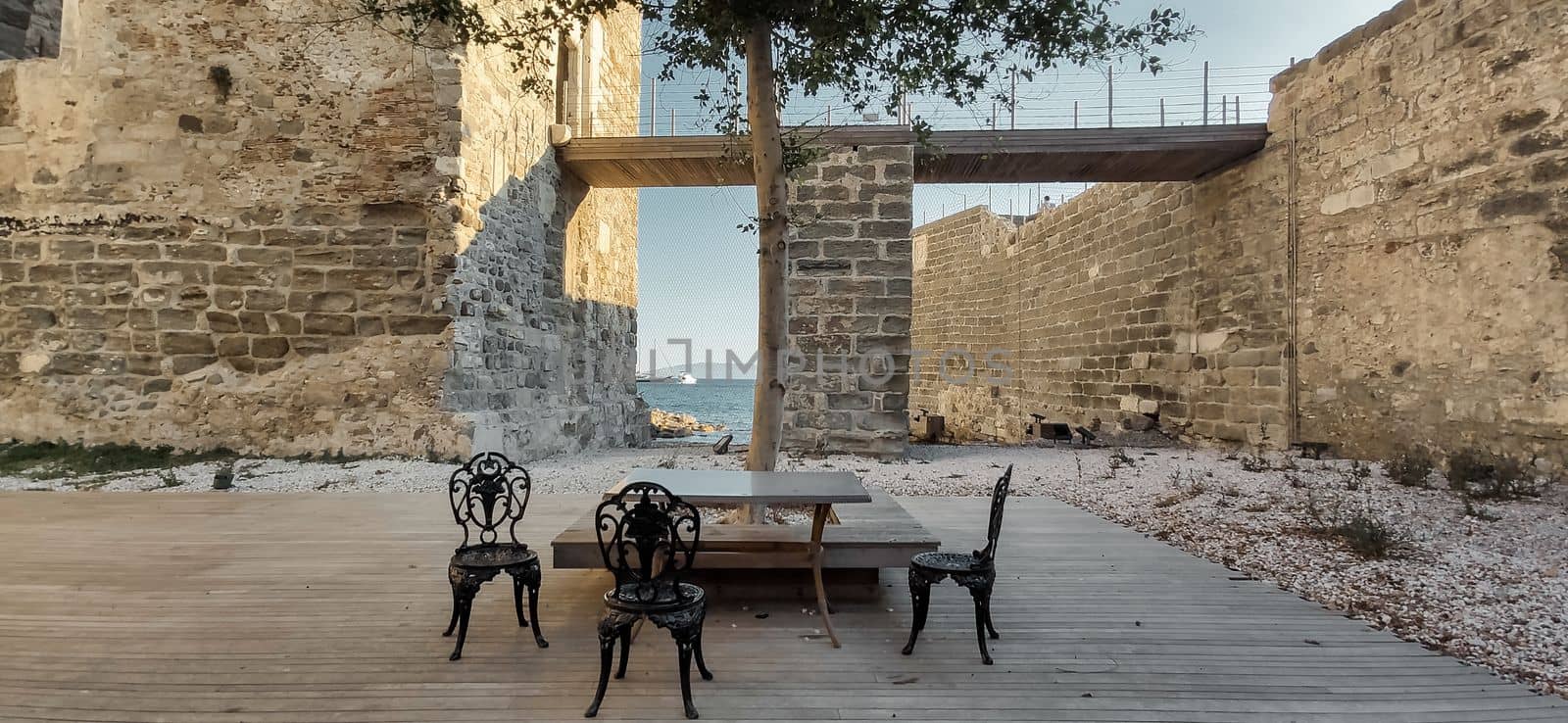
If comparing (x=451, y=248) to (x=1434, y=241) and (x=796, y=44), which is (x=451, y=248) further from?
(x=1434, y=241)

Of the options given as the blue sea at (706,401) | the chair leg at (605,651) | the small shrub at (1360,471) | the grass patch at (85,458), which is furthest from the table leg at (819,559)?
the blue sea at (706,401)

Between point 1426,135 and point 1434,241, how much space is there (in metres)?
0.94

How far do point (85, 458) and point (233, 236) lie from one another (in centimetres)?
232

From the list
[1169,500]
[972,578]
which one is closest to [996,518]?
[972,578]

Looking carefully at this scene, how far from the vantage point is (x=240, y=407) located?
6727mm

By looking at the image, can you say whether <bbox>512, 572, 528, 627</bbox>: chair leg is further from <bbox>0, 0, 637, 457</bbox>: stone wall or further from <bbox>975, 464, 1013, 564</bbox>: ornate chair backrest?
<bbox>0, 0, 637, 457</bbox>: stone wall

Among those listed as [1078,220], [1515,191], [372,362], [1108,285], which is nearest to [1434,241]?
[1515,191]

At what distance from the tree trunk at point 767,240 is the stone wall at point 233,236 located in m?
3.78

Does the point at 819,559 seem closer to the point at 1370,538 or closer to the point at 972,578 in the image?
the point at 972,578

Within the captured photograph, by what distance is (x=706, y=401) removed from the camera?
234ft

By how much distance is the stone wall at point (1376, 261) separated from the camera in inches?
216

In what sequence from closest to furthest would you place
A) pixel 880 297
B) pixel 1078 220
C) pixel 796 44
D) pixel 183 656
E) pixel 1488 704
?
pixel 1488 704 → pixel 183 656 → pixel 796 44 → pixel 880 297 → pixel 1078 220

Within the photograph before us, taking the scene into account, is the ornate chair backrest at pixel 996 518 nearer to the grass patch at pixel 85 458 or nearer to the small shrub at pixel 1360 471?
the small shrub at pixel 1360 471

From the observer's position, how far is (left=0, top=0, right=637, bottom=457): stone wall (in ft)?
22.0
